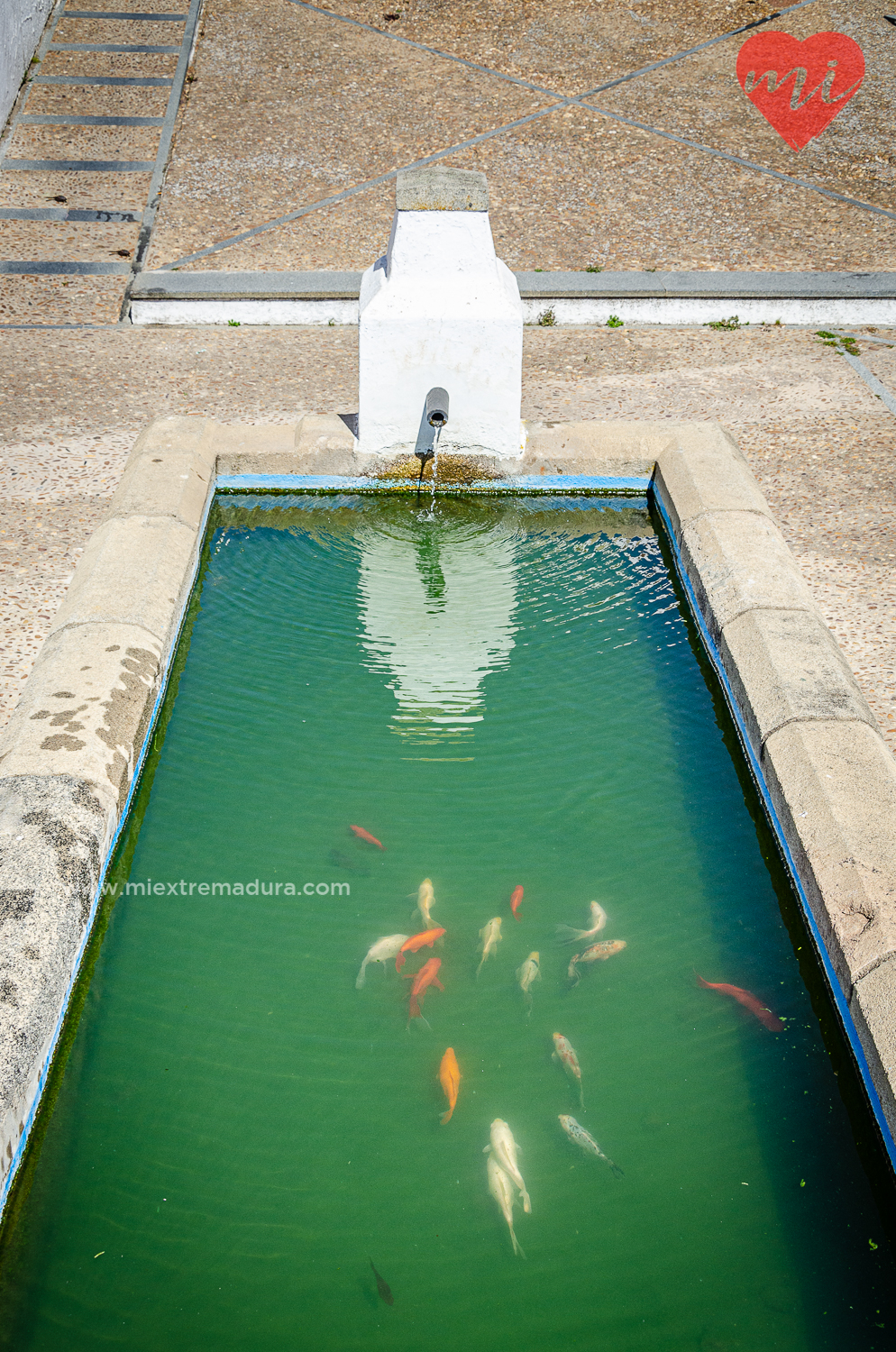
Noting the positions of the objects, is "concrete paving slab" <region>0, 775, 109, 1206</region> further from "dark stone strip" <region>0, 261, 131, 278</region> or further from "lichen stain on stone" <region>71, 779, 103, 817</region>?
"dark stone strip" <region>0, 261, 131, 278</region>

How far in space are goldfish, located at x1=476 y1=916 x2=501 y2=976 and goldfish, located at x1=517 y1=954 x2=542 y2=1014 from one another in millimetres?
110

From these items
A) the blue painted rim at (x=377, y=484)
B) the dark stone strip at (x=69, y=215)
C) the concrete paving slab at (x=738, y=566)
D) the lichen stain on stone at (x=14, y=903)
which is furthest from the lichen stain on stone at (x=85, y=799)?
the dark stone strip at (x=69, y=215)

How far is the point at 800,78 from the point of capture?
11.0 meters

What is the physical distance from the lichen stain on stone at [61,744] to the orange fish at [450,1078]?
1.53m

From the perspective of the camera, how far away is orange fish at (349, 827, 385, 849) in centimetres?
382

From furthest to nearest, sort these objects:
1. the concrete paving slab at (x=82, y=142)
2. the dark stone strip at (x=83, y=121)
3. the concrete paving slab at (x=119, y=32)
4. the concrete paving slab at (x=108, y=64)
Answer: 1. the concrete paving slab at (x=119, y=32)
2. the concrete paving slab at (x=108, y=64)
3. the dark stone strip at (x=83, y=121)
4. the concrete paving slab at (x=82, y=142)

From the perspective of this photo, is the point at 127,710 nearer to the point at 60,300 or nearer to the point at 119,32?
the point at 60,300

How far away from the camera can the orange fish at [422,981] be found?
328 centimetres

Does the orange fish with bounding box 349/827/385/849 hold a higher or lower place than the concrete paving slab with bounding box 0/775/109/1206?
lower

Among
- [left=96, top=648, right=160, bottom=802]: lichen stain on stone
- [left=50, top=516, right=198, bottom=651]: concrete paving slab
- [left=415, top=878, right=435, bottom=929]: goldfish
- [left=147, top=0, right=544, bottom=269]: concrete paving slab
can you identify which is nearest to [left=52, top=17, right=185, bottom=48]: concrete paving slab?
[left=147, top=0, right=544, bottom=269]: concrete paving slab

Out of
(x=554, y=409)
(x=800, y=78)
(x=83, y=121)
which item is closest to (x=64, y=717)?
(x=554, y=409)

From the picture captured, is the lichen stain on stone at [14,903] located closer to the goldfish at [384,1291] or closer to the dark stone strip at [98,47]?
the goldfish at [384,1291]

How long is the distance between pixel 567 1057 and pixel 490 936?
48 centimetres

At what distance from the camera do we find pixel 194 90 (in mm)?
10594
